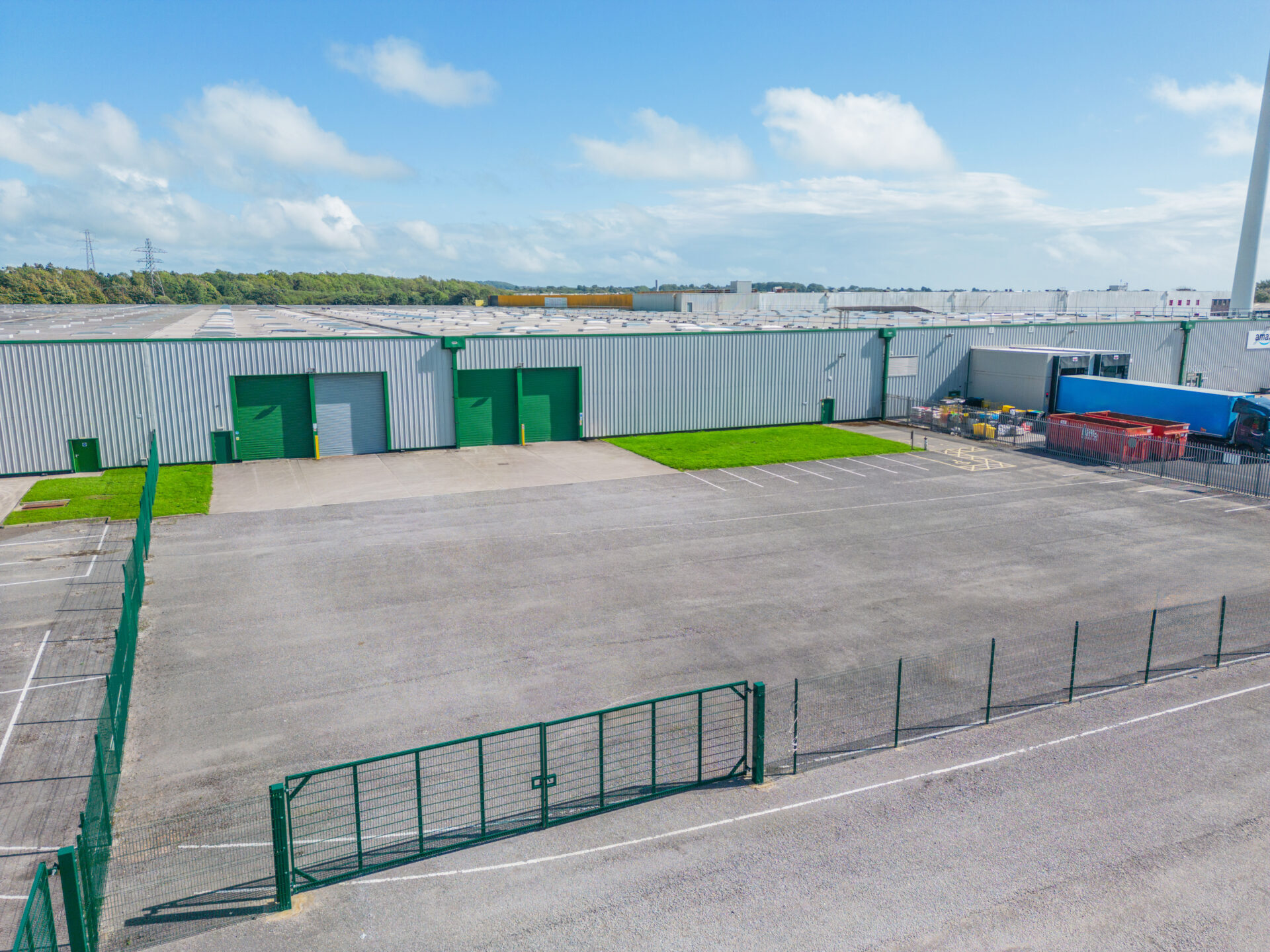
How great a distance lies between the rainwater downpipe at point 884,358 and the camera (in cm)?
4738

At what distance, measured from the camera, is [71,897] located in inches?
333

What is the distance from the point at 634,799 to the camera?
476 inches

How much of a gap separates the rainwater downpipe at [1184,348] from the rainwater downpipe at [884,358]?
21770mm

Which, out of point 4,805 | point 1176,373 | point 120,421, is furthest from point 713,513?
point 1176,373

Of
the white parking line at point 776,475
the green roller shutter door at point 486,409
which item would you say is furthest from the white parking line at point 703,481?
the green roller shutter door at point 486,409

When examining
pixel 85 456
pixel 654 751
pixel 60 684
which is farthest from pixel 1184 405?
pixel 85 456

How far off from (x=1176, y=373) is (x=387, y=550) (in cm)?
5333

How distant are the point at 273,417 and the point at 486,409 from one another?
9.15 meters

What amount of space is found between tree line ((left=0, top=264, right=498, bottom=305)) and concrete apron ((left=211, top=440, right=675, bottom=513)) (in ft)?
217

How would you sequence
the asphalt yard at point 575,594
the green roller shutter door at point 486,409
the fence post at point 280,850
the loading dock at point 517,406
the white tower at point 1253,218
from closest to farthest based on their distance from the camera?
1. the fence post at point 280,850
2. the asphalt yard at point 575,594
3. the green roller shutter door at point 486,409
4. the loading dock at point 517,406
5. the white tower at point 1253,218

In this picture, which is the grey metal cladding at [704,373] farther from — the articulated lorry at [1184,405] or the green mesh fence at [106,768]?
the green mesh fence at [106,768]

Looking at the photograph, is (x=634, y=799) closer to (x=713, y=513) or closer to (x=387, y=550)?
(x=387, y=550)

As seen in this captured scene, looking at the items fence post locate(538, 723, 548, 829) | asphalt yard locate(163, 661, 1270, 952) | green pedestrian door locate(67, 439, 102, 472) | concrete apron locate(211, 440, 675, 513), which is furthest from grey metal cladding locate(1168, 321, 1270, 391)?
green pedestrian door locate(67, 439, 102, 472)

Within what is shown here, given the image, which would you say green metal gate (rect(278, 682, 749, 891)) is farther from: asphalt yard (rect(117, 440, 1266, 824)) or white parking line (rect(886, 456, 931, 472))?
white parking line (rect(886, 456, 931, 472))
